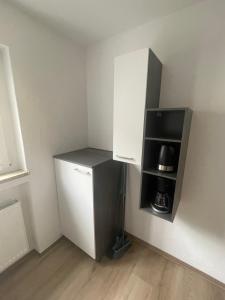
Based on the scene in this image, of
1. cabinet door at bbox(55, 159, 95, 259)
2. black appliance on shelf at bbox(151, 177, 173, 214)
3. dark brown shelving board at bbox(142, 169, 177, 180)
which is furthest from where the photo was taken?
cabinet door at bbox(55, 159, 95, 259)

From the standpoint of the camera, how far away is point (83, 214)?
1416 mm

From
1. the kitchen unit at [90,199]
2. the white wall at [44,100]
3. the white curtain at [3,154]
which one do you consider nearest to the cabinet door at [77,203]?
the kitchen unit at [90,199]

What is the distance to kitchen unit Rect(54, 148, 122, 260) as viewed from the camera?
1293 millimetres

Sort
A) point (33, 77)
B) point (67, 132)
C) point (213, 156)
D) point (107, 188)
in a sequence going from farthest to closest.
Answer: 1. point (67, 132)
2. point (107, 188)
3. point (33, 77)
4. point (213, 156)

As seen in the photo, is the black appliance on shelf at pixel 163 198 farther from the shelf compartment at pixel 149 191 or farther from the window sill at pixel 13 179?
the window sill at pixel 13 179

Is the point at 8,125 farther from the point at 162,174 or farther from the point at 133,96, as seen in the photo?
the point at 162,174

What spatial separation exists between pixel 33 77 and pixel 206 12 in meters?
1.42

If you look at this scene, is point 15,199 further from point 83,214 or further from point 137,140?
point 137,140

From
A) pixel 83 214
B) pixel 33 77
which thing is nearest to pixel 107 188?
pixel 83 214

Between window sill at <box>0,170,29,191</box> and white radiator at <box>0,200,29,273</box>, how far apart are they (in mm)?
191

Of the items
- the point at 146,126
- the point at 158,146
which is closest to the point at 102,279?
the point at 158,146

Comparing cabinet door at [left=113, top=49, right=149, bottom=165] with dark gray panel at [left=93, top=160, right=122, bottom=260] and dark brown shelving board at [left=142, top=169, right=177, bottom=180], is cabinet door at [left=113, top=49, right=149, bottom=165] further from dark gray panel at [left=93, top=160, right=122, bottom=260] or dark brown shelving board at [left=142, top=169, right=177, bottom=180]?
dark gray panel at [left=93, top=160, right=122, bottom=260]

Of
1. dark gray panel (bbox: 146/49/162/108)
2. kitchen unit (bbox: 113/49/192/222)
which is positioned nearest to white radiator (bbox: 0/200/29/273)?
kitchen unit (bbox: 113/49/192/222)

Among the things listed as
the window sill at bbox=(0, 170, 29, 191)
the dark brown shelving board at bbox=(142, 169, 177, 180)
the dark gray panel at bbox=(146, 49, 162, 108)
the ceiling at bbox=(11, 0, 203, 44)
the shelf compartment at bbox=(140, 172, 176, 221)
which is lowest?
the shelf compartment at bbox=(140, 172, 176, 221)
